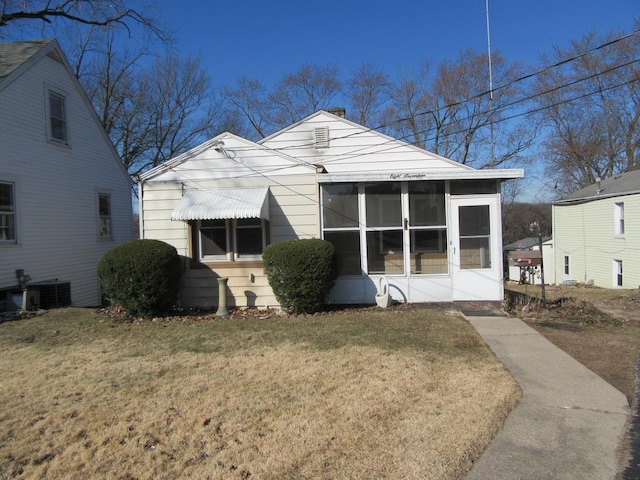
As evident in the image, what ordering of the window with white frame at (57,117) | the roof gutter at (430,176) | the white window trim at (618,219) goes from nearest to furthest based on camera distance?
the roof gutter at (430,176)
the window with white frame at (57,117)
the white window trim at (618,219)

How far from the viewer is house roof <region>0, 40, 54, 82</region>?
11.2 metres

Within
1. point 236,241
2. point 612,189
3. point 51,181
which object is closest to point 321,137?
point 236,241

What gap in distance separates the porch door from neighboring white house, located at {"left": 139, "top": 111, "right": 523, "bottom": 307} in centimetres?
2

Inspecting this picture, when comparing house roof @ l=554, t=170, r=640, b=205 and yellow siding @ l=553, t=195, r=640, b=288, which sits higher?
house roof @ l=554, t=170, r=640, b=205

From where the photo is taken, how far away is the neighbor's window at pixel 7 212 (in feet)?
35.4

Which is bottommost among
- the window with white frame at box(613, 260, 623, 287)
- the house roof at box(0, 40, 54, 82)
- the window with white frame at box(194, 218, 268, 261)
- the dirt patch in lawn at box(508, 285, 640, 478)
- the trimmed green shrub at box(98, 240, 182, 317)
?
the window with white frame at box(613, 260, 623, 287)

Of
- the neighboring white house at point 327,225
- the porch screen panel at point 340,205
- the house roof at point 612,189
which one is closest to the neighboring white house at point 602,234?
the house roof at point 612,189

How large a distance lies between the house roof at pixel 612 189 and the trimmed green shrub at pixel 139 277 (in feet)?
63.9

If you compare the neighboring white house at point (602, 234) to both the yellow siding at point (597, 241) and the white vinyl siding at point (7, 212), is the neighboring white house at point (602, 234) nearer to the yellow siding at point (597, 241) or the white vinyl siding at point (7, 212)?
the yellow siding at point (597, 241)

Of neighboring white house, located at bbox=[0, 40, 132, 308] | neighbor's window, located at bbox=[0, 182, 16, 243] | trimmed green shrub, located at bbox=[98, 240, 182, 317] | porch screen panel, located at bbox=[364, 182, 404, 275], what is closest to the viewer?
trimmed green shrub, located at bbox=[98, 240, 182, 317]

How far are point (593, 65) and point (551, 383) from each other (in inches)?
1189

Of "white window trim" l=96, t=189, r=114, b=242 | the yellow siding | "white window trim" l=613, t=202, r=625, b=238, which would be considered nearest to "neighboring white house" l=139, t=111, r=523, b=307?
"white window trim" l=96, t=189, r=114, b=242

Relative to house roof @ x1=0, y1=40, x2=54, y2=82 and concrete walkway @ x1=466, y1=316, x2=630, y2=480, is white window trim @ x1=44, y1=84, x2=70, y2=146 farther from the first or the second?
concrete walkway @ x1=466, y1=316, x2=630, y2=480

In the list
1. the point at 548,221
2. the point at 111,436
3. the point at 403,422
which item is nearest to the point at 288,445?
the point at 403,422
